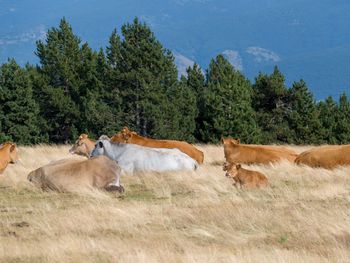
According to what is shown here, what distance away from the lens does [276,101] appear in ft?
163

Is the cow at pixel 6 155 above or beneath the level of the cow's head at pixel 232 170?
beneath

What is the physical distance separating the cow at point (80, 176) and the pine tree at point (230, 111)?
28.7 m

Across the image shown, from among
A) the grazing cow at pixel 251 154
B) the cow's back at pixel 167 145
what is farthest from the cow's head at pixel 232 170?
the cow's back at pixel 167 145

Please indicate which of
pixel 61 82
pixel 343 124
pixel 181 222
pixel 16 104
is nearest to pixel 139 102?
pixel 16 104

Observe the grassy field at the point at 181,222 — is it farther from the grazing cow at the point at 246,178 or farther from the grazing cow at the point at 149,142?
the grazing cow at the point at 149,142

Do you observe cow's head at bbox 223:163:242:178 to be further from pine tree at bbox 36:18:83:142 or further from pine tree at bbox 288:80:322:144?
pine tree at bbox 288:80:322:144

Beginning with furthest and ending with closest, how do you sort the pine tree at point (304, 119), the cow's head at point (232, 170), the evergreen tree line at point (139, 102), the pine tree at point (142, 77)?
the pine tree at point (304, 119) → the evergreen tree line at point (139, 102) → the pine tree at point (142, 77) → the cow's head at point (232, 170)

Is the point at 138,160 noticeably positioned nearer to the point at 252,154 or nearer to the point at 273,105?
the point at 252,154

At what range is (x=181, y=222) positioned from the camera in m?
9.91

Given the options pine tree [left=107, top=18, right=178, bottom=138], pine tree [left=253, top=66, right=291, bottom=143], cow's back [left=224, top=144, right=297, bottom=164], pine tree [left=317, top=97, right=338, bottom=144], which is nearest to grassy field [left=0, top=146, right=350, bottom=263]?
cow's back [left=224, top=144, right=297, bottom=164]

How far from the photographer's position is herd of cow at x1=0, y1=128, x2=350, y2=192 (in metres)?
13.1

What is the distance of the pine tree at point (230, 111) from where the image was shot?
42.0 metres

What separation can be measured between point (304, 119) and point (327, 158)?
3119 cm

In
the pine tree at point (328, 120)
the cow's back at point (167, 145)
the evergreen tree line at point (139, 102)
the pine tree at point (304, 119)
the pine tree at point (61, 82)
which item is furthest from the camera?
the pine tree at point (328, 120)
